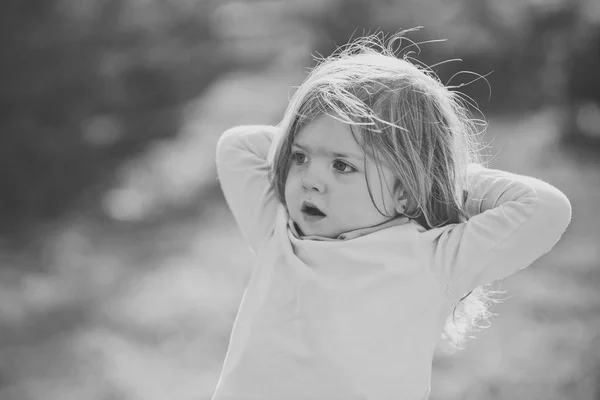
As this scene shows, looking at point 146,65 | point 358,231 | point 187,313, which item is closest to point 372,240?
point 358,231

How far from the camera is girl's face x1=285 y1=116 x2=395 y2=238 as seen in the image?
42.3 inches

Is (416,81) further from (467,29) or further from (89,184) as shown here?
(467,29)

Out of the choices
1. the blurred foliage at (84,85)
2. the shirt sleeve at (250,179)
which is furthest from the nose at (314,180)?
the blurred foliage at (84,85)

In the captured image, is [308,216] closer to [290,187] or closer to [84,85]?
[290,187]

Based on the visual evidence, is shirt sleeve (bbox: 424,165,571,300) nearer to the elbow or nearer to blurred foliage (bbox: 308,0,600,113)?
the elbow

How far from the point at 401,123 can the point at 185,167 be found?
2.40 metres

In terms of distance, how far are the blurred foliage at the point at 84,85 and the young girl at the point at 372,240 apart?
2290mm

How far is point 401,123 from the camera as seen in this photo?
109cm

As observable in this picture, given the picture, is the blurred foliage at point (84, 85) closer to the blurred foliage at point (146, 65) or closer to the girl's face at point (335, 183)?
the blurred foliage at point (146, 65)

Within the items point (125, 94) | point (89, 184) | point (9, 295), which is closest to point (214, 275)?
point (9, 295)

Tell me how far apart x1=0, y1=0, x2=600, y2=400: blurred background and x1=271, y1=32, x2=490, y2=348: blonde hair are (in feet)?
2.48

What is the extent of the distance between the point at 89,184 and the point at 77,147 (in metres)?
0.27

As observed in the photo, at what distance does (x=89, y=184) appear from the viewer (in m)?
3.39

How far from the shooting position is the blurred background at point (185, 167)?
232cm
